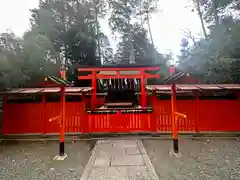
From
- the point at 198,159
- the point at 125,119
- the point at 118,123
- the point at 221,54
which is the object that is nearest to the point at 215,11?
the point at 221,54

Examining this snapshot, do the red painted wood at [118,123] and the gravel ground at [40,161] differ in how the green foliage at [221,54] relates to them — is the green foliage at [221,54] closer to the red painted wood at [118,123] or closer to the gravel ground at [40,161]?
the red painted wood at [118,123]

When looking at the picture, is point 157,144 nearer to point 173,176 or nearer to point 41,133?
point 173,176

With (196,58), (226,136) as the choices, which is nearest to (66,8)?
(196,58)

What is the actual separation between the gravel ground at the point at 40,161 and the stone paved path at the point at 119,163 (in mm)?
268

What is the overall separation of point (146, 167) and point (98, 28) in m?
21.0

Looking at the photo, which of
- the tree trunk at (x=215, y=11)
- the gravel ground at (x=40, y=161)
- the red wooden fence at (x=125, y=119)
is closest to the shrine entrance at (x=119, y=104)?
the red wooden fence at (x=125, y=119)

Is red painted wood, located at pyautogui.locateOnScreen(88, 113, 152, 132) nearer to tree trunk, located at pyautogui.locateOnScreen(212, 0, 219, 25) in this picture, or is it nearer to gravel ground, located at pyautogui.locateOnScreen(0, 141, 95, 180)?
gravel ground, located at pyautogui.locateOnScreen(0, 141, 95, 180)

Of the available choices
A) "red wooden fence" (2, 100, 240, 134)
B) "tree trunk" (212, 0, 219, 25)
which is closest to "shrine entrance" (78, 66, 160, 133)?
"red wooden fence" (2, 100, 240, 134)

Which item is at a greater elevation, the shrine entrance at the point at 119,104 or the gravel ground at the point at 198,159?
the shrine entrance at the point at 119,104

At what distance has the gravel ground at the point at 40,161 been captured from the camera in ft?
14.0

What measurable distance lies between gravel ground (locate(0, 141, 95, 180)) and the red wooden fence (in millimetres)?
707

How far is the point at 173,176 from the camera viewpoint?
4141 mm

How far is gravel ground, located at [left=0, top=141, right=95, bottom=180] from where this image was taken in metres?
4.28

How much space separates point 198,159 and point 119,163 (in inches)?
81.9
